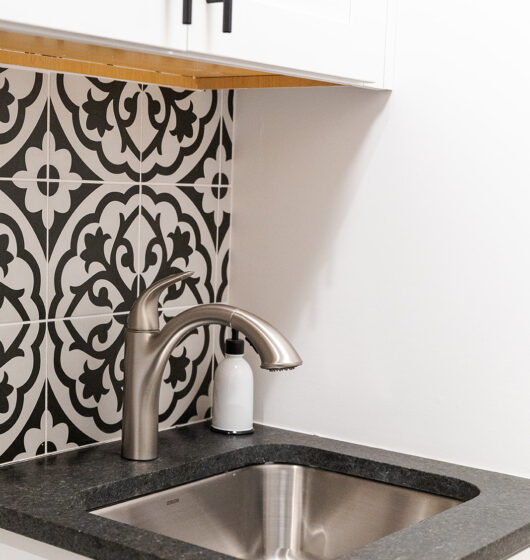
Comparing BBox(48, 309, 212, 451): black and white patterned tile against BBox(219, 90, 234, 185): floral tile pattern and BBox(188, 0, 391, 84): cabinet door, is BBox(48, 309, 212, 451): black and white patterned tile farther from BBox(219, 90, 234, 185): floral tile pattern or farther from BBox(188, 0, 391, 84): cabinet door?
BBox(188, 0, 391, 84): cabinet door

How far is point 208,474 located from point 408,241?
484mm

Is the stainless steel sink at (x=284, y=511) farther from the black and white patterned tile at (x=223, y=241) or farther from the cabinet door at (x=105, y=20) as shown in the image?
the cabinet door at (x=105, y=20)

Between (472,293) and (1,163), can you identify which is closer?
(1,163)

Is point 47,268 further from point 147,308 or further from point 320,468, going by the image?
point 320,468

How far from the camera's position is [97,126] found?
1508 millimetres

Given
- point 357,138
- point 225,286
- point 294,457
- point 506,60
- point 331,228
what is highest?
point 506,60

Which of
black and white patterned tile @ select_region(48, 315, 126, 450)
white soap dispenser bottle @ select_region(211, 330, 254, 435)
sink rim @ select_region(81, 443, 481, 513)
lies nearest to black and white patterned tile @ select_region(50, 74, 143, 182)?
black and white patterned tile @ select_region(48, 315, 126, 450)

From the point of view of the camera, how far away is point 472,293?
149 cm

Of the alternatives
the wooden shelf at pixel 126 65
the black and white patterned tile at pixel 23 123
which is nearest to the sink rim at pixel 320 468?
the black and white patterned tile at pixel 23 123

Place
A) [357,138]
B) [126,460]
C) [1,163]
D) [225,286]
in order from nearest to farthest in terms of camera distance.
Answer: [1,163] < [126,460] < [357,138] < [225,286]

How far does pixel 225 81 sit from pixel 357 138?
239 mm

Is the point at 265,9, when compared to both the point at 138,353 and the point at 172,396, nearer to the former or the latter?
the point at 138,353

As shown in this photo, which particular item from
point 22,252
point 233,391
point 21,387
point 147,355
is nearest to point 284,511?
point 233,391

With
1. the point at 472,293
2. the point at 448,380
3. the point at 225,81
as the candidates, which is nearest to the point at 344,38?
the point at 225,81
